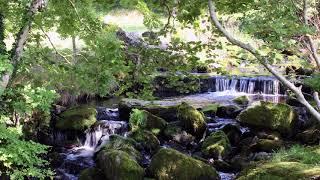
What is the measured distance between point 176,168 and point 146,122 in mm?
5738

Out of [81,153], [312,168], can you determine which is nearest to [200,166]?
[312,168]

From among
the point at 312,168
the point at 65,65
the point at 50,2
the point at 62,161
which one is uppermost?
the point at 50,2

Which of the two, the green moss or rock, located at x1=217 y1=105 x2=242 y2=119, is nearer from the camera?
the green moss

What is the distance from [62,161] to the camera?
53.9 ft

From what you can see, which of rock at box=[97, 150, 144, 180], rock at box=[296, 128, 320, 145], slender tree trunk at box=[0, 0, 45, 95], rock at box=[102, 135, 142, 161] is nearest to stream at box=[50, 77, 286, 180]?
rock at box=[102, 135, 142, 161]

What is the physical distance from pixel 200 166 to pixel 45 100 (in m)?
6.02

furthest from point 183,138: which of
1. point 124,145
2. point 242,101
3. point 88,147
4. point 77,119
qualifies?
point 242,101

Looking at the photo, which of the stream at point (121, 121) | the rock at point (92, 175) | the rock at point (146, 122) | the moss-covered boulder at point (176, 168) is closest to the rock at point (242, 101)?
the stream at point (121, 121)

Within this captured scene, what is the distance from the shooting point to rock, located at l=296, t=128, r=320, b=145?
16750mm

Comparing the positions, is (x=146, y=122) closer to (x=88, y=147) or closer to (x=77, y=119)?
(x=88, y=147)

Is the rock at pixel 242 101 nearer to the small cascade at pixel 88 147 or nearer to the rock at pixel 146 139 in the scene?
the small cascade at pixel 88 147

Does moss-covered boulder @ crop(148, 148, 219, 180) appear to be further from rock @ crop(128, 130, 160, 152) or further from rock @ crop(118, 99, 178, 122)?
rock @ crop(118, 99, 178, 122)

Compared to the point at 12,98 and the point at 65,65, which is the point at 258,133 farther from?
the point at 12,98

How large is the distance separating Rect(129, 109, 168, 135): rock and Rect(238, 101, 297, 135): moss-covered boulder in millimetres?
Answer: 3769
